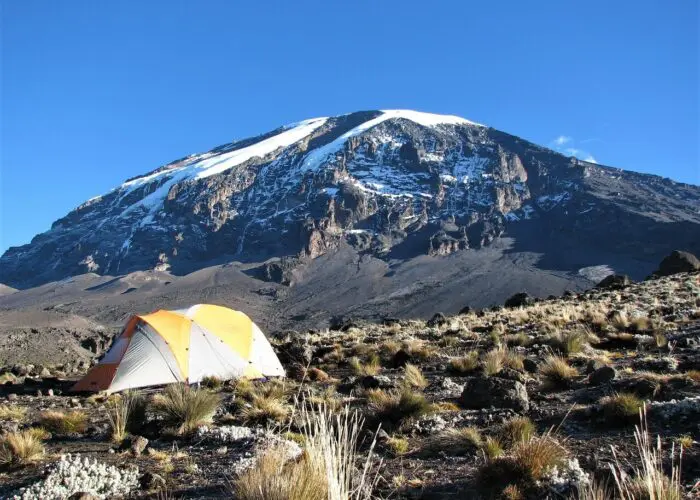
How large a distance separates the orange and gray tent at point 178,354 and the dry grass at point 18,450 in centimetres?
425

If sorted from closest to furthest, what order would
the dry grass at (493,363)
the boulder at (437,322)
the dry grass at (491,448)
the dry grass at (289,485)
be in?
the dry grass at (289,485) < the dry grass at (491,448) < the dry grass at (493,363) < the boulder at (437,322)

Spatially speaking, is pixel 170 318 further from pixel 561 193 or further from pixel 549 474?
pixel 561 193

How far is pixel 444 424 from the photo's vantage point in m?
5.86

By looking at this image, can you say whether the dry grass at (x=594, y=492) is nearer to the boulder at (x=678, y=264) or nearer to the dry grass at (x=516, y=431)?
the dry grass at (x=516, y=431)

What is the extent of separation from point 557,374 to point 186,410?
5.25 m

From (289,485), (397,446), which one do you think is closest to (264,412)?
(397,446)

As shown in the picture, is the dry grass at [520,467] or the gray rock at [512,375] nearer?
the dry grass at [520,467]

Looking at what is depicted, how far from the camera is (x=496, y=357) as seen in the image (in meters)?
9.32

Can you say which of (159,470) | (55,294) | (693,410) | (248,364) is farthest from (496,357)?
(55,294)

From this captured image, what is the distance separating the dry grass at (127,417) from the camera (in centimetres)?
592

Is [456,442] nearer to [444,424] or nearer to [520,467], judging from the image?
[444,424]

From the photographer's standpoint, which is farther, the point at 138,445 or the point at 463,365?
the point at 463,365

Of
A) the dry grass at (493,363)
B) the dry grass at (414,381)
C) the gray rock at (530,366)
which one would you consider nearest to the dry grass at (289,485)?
the dry grass at (414,381)

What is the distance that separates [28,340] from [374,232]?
155523mm
